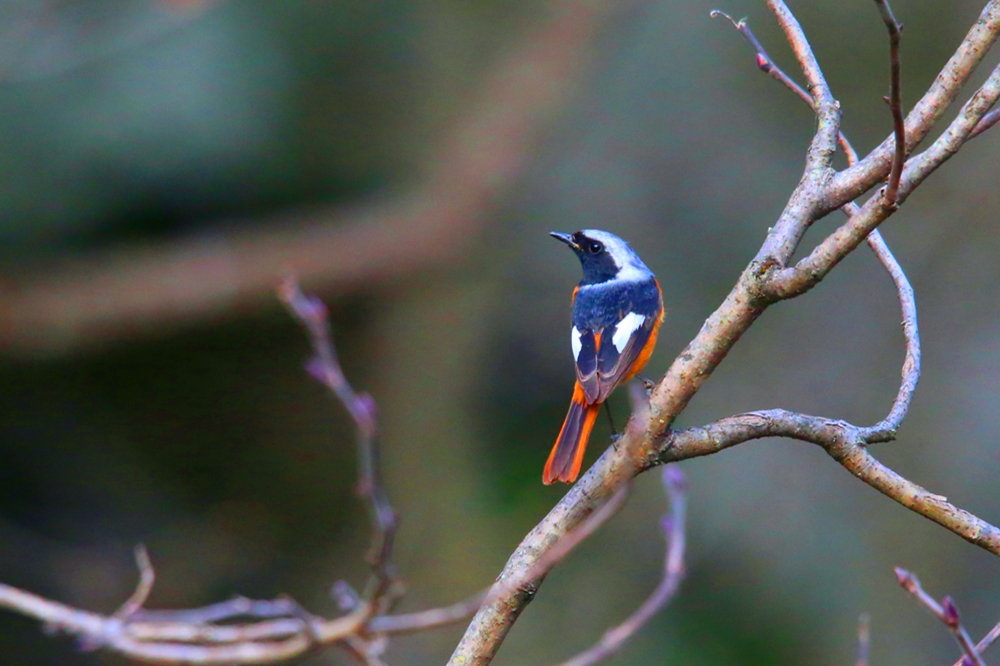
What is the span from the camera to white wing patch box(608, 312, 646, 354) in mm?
3209

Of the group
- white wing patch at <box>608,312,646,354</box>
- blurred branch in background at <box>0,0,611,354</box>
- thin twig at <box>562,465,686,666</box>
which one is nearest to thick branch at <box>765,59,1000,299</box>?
thin twig at <box>562,465,686,666</box>

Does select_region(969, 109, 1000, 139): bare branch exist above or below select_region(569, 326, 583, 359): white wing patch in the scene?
above

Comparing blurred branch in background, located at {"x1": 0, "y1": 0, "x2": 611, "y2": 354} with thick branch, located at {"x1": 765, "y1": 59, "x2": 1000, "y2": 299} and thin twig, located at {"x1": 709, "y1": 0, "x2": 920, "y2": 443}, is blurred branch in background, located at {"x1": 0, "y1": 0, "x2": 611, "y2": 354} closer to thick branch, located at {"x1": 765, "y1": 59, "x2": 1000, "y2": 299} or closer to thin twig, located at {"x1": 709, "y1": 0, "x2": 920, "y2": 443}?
thin twig, located at {"x1": 709, "y1": 0, "x2": 920, "y2": 443}

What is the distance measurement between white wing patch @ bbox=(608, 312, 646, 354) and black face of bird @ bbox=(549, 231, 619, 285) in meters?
0.58

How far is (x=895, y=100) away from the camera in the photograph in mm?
1679

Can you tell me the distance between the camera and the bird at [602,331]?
2.89 meters

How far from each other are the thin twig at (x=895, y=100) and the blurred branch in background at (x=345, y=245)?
610 centimetres

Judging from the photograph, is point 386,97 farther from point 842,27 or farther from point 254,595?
point 254,595

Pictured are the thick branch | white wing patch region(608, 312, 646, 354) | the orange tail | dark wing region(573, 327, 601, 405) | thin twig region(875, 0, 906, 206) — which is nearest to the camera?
thin twig region(875, 0, 906, 206)

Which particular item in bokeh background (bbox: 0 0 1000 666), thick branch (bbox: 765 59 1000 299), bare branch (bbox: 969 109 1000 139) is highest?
bare branch (bbox: 969 109 1000 139)

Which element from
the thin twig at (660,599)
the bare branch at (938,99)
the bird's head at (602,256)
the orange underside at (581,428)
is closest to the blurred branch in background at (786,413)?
the bare branch at (938,99)

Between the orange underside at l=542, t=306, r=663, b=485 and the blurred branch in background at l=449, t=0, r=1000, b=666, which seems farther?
the orange underside at l=542, t=306, r=663, b=485

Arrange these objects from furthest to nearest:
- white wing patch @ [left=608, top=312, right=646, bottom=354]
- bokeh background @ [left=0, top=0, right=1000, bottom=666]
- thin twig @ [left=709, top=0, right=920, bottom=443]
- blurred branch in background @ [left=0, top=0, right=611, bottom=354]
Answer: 1. blurred branch in background @ [left=0, top=0, right=611, bottom=354]
2. bokeh background @ [left=0, top=0, right=1000, bottom=666]
3. white wing patch @ [left=608, top=312, right=646, bottom=354]
4. thin twig @ [left=709, top=0, right=920, bottom=443]

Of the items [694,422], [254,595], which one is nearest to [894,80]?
[694,422]
